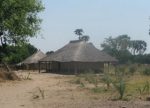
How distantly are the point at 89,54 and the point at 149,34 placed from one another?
51.0ft

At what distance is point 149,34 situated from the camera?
68188mm

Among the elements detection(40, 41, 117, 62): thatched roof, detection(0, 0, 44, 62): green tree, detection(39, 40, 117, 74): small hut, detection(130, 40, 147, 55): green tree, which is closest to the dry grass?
detection(0, 0, 44, 62): green tree

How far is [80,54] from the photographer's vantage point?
56.0m

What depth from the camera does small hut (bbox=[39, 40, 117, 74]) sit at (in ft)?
180

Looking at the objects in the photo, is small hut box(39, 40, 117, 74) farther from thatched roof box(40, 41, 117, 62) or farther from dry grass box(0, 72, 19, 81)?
dry grass box(0, 72, 19, 81)

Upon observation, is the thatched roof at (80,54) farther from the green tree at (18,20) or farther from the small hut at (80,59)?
the green tree at (18,20)

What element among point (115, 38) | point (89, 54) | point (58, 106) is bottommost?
point (58, 106)

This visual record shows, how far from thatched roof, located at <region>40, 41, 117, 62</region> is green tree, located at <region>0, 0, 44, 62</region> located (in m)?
18.4

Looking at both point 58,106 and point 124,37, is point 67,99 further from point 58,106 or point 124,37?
point 124,37

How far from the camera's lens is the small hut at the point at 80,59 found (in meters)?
54.7

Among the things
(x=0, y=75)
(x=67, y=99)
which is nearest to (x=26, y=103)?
(x=67, y=99)

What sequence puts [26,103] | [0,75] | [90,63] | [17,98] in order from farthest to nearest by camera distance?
[90,63]
[0,75]
[17,98]
[26,103]

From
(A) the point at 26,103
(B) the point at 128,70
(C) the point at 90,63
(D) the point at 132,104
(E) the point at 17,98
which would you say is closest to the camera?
(D) the point at 132,104

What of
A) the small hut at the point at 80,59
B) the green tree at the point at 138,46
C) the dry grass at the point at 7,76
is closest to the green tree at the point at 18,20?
the dry grass at the point at 7,76
